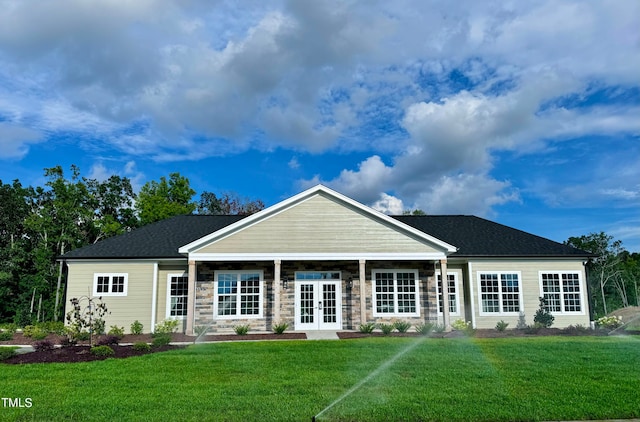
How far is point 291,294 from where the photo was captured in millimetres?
19703

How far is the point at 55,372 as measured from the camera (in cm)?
998

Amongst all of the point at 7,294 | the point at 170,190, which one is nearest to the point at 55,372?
the point at 7,294

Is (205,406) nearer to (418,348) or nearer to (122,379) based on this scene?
(122,379)

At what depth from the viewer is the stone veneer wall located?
19266 millimetres

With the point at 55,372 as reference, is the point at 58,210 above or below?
above

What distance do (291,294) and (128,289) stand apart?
6.76 metres

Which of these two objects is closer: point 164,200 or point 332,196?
point 332,196

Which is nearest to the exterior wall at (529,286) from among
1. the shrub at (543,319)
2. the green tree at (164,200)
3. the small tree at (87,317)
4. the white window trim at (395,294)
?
the shrub at (543,319)

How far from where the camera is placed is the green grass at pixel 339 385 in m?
6.76

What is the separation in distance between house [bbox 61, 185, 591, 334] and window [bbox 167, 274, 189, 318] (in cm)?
4

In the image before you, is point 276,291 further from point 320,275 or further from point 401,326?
point 401,326

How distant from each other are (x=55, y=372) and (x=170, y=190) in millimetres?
32169

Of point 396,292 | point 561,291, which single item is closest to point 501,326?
point 561,291

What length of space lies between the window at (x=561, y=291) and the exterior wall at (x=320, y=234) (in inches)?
223
